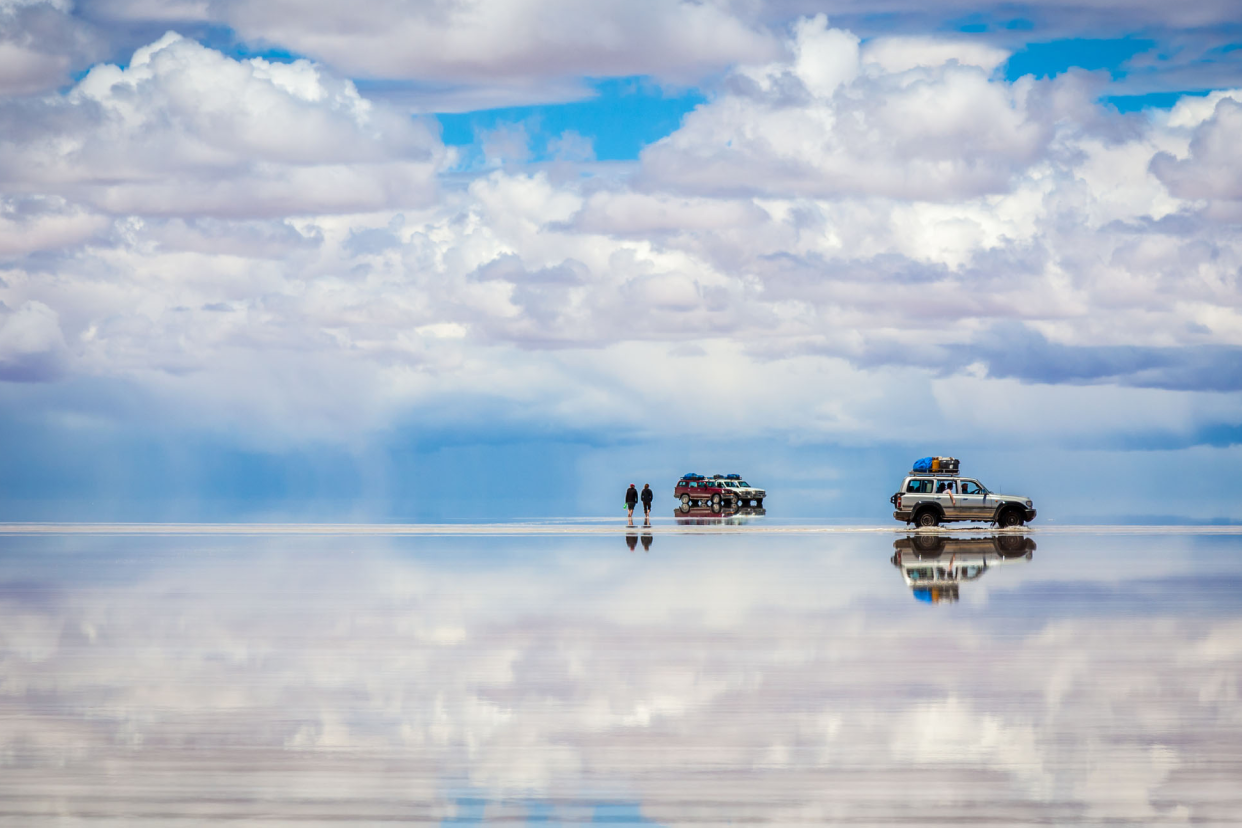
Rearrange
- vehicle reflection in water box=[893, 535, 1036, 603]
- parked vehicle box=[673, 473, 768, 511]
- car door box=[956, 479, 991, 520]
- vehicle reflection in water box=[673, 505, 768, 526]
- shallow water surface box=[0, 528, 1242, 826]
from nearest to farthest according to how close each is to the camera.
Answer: shallow water surface box=[0, 528, 1242, 826] < vehicle reflection in water box=[893, 535, 1036, 603] < car door box=[956, 479, 991, 520] < vehicle reflection in water box=[673, 505, 768, 526] < parked vehicle box=[673, 473, 768, 511]

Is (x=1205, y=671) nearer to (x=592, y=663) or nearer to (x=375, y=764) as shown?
(x=592, y=663)

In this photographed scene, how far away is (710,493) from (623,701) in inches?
2425

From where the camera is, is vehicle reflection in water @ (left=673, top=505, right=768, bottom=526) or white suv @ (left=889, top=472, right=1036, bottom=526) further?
vehicle reflection in water @ (left=673, top=505, right=768, bottom=526)

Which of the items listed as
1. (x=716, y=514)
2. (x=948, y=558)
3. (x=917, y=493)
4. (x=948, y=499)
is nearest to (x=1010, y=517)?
(x=948, y=499)

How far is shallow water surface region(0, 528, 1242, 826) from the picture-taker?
964cm

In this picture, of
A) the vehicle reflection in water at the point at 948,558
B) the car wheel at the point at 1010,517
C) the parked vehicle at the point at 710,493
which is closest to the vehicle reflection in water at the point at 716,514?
the parked vehicle at the point at 710,493

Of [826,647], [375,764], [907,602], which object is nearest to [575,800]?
[375,764]

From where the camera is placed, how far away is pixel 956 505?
159 feet

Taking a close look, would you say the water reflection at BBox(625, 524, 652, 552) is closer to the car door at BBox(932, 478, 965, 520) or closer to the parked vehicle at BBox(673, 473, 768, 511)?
the car door at BBox(932, 478, 965, 520)

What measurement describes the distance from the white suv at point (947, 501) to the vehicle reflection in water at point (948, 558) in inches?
94.2

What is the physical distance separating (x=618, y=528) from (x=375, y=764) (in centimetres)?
4218

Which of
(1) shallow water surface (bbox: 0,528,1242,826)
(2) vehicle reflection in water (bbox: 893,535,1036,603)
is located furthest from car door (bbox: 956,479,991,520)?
(1) shallow water surface (bbox: 0,528,1242,826)

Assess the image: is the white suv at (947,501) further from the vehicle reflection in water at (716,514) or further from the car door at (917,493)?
the vehicle reflection in water at (716,514)

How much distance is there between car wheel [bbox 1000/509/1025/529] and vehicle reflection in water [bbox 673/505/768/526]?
12938 millimetres
